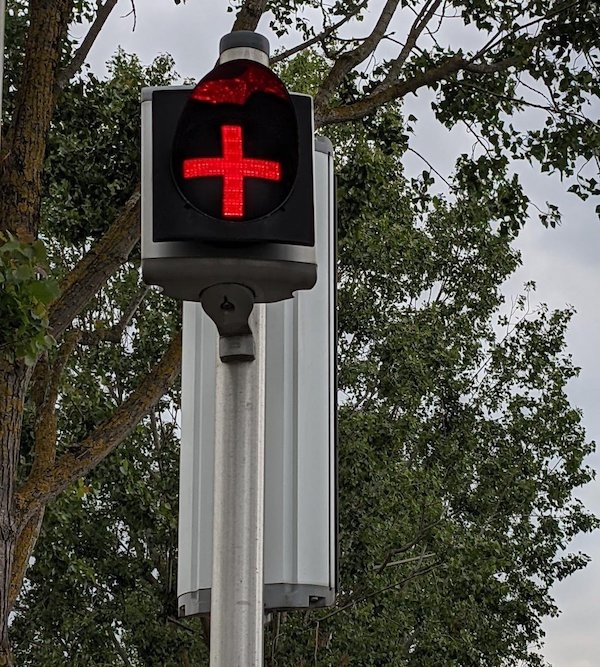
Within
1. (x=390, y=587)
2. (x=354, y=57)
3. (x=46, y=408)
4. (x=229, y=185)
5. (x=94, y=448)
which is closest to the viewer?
(x=229, y=185)

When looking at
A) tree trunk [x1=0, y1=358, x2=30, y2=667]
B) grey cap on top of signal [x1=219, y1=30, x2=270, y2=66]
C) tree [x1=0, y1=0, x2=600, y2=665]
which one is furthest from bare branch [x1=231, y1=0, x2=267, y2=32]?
grey cap on top of signal [x1=219, y1=30, x2=270, y2=66]

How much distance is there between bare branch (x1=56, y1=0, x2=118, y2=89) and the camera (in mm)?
11023

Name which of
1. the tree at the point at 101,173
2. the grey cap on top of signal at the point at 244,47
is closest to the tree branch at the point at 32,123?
the tree at the point at 101,173

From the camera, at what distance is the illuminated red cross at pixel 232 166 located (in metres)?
2.18

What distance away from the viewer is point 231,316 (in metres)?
2.26

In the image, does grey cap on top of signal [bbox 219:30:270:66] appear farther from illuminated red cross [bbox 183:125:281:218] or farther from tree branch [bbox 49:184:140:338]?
tree branch [bbox 49:184:140:338]

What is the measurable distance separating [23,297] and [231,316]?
3984mm

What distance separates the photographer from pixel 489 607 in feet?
78.6

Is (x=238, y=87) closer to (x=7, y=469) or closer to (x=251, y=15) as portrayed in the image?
(x=7, y=469)

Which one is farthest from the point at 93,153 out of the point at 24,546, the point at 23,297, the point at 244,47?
the point at 244,47

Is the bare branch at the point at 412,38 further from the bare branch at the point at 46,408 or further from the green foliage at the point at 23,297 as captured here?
the green foliage at the point at 23,297

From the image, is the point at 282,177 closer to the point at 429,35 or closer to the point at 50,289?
the point at 50,289

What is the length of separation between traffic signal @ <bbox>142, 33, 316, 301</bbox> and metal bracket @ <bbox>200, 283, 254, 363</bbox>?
19 mm

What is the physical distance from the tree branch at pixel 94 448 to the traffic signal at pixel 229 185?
7.43 m
